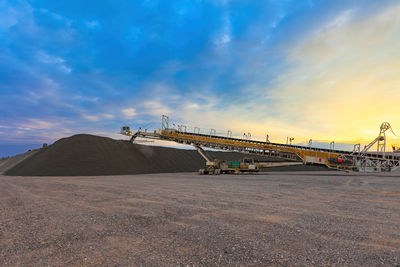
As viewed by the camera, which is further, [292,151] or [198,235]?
[292,151]

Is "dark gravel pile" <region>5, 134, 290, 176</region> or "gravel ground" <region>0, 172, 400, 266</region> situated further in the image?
"dark gravel pile" <region>5, 134, 290, 176</region>

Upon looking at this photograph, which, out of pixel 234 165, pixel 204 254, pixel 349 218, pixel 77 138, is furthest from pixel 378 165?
pixel 77 138

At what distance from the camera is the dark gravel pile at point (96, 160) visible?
2814 centimetres

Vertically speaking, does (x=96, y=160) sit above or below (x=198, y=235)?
below

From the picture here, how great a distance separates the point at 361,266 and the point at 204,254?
8.87 ft

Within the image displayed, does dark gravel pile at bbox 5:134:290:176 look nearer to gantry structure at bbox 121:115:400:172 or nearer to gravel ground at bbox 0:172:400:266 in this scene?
gantry structure at bbox 121:115:400:172

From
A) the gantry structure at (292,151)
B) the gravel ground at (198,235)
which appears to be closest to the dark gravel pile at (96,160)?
the gantry structure at (292,151)

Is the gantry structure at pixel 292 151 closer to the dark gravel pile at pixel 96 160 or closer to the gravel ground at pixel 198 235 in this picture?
the dark gravel pile at pixel 96 160

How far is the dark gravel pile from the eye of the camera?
Result: 2814 cm

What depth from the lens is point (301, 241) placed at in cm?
462

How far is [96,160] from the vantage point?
31094 millimetres

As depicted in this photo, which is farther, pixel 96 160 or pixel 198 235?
pixel 96 160

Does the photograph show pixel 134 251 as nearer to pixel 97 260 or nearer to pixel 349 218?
pixel 97 260

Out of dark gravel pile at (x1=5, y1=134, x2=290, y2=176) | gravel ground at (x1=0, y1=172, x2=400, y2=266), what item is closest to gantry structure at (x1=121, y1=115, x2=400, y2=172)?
dark gravel pile at (x1=5, y1=134, x2=290, y2=176)
